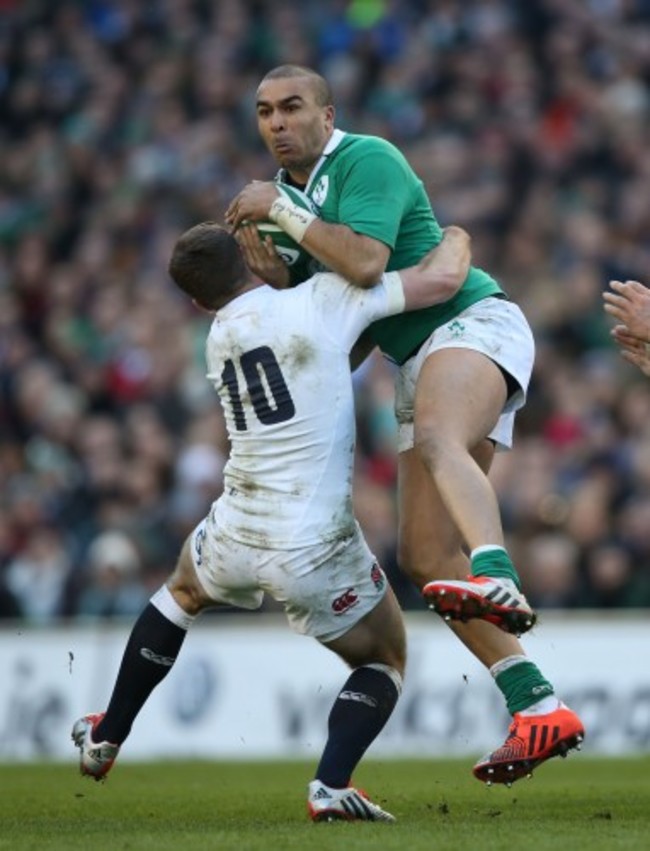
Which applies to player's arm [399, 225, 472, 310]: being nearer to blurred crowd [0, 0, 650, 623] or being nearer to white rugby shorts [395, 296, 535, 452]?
white rugby shorts [395, 296, 535, 452]

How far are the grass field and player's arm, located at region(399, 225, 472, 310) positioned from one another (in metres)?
1.90

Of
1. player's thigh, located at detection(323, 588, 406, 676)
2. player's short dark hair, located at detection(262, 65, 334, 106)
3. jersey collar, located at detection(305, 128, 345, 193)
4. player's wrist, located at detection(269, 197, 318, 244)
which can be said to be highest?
player's short dark hair, located at detection(262, 65, 334, 106)

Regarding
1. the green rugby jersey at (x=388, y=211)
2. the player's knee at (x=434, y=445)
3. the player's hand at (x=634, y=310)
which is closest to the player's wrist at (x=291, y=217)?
the green rugby jersey at (x=388, y=211)

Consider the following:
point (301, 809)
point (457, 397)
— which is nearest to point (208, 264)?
point (457, 397)

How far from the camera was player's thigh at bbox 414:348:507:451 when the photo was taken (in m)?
7.84

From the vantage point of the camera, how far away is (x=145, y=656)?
27.1ft

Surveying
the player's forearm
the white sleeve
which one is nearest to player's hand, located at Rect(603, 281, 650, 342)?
the white sleeve

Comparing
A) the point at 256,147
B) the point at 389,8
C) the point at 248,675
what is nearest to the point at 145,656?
the point at 248,675

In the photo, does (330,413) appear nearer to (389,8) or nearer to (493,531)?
(493,531)

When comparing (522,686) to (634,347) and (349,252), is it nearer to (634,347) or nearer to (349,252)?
(634,347)

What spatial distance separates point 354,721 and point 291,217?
1844 mm

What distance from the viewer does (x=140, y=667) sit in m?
8.25

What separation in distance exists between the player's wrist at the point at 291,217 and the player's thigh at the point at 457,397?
686 millimetres

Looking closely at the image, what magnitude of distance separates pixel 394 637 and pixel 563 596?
646 cm
